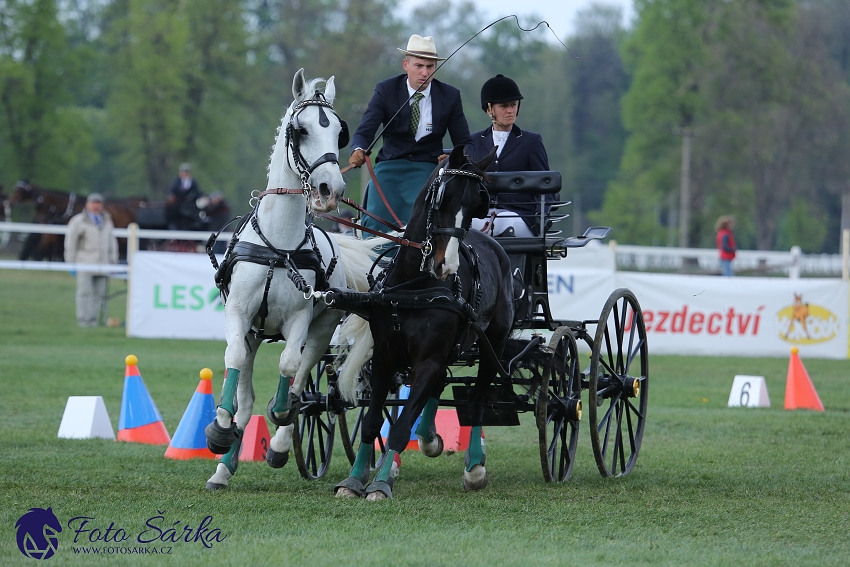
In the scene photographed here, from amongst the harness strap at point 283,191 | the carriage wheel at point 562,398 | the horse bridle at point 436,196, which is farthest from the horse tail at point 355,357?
the carriage wheel at point 562,398

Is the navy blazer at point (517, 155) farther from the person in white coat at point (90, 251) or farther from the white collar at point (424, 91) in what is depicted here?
the person in white coat at point (90, 251)

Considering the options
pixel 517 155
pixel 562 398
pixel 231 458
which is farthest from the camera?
pixel 517 155

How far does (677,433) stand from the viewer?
31.8 ft

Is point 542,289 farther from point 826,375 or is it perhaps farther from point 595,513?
point 826,375

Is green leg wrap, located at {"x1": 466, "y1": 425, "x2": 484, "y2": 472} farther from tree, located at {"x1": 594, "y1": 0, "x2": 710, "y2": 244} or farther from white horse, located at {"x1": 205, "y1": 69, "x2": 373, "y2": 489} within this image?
tree, located at {"x1": 594, "y1": 0, "x2": 710, "y2": 244}

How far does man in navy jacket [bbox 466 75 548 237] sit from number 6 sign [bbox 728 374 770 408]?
4.65 meters

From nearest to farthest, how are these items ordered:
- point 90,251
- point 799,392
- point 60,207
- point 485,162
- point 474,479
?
point 485,162
point 474,479
point 799,392
point 90,251
point 60,207

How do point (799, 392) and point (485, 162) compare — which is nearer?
point (485, 162)

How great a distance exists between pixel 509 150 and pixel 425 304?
2136 millimetres

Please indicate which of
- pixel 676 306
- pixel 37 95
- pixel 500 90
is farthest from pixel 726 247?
pixel 37 95

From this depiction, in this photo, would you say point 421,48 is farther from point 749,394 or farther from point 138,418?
point 749,394

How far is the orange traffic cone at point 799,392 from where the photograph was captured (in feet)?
37.1

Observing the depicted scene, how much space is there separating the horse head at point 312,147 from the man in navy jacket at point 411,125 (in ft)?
2.61

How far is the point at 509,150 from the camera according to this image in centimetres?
786
